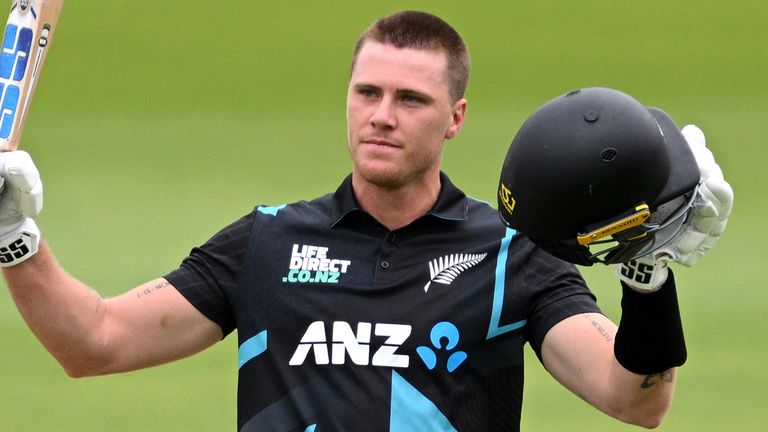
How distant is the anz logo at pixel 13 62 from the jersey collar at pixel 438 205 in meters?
1.06

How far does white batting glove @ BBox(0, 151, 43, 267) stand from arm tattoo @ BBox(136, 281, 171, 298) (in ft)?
1.45

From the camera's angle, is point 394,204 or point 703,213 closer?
point 703,213

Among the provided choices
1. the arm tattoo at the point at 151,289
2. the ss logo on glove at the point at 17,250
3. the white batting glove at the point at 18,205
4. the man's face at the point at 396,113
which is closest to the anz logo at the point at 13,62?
the white batting glove at the point at 18,205

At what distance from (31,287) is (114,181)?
7.04 metres

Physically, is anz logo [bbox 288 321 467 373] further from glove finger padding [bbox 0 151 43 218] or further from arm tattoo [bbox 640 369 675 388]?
glove finger padding [bbox 0 151 43 218]

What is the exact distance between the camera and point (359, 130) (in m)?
4.82

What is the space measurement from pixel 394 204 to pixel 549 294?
1.92ft

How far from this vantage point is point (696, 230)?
3902mm

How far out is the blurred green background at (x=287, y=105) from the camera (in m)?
10.5

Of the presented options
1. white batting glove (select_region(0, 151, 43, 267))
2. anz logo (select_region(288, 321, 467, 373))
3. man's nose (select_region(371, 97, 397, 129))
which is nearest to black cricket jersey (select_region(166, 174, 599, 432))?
anz logo (select_region(288, 321, 467, 373))

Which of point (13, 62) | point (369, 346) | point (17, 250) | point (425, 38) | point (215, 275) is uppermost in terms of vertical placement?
point (13, 62)

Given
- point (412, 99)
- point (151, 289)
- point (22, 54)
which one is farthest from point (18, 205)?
point (412, 99)

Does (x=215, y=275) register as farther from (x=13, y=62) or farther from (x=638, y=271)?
(x=638, y=271)

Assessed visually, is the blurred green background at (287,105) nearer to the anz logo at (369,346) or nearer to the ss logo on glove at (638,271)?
the anz logo at (369,346)
